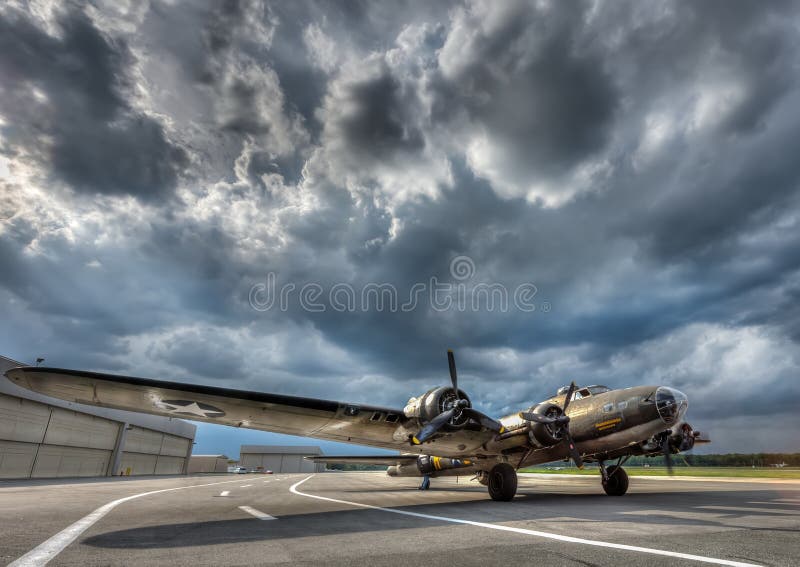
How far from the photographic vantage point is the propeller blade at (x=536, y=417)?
537 inches

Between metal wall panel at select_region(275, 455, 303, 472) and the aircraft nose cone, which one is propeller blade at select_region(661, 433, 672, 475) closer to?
the aircraft nose cone

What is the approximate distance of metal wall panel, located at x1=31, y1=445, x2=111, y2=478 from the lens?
1254 inches

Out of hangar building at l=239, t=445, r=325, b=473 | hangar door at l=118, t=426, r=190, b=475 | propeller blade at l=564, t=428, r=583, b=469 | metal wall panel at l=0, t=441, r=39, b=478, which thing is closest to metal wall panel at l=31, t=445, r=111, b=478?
metal wall panel at l=0, t=441, r=39, b=478

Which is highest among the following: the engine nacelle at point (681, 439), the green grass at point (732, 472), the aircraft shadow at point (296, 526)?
the engine nacelle at point (681, 439)

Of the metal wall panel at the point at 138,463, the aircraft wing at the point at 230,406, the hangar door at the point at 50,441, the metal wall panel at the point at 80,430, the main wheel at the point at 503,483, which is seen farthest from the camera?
the metal wall panel at the point at 138,463

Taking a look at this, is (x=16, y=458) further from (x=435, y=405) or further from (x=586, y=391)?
(x=586, y=391)

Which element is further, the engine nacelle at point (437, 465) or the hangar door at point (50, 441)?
the hangar door at point (50, 441)

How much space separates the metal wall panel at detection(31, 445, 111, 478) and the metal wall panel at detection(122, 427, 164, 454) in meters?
4.39

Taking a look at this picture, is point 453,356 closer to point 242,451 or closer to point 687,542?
point 687,542

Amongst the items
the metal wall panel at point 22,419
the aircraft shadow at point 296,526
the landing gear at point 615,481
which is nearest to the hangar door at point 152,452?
the metal wall panel at point 22,419

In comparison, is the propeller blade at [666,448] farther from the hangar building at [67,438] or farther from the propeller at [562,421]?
the hangar building at [67,438]

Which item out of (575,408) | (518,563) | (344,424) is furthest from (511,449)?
(518,563)

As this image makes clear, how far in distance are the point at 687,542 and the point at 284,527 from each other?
6529 millimetres

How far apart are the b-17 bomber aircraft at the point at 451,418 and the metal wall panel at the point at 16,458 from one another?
25923 millimetres
